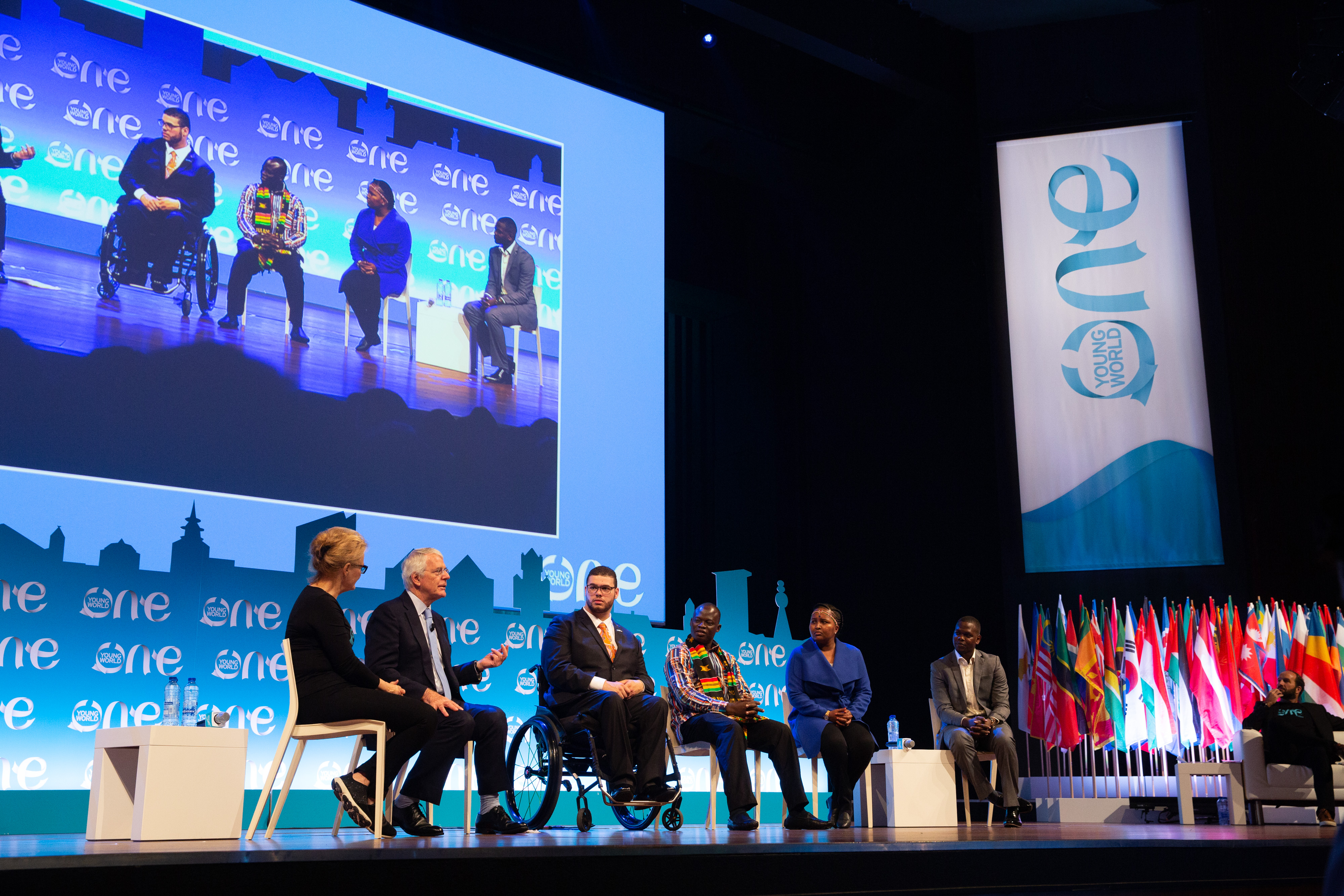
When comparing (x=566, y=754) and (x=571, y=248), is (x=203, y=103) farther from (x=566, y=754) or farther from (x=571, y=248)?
(x=566, y=754)

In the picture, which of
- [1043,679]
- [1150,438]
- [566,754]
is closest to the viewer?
[566,754]

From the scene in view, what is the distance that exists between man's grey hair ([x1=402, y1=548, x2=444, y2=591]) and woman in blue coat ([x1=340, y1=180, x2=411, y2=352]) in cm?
187

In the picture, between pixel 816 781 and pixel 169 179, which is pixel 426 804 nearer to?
pixel 816 781

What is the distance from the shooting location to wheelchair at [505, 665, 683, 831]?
4.21 m

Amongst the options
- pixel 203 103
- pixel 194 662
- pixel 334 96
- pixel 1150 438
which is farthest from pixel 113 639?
pixel 1150 438

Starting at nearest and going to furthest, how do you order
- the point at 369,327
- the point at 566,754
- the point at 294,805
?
1. the point at 566,754
2. the point at 294,805
3. the point at 369,327

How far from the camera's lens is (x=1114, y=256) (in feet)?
28.6

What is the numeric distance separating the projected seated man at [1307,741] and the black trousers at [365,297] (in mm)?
4856

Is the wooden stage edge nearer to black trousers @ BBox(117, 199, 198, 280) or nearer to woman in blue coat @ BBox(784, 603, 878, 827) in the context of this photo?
woman in blue coat @ BBox(784, 603, 878, 827)

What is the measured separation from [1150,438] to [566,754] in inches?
216

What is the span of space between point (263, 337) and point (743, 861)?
3.42 meters

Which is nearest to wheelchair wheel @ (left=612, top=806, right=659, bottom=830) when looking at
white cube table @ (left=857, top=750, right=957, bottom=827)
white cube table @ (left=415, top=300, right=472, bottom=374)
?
white cube table @ (left=857, top=750, right=957, bottom=827)

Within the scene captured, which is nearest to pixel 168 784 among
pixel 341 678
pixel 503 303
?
pixel 341 678

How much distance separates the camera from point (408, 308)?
→ 5898 mm
